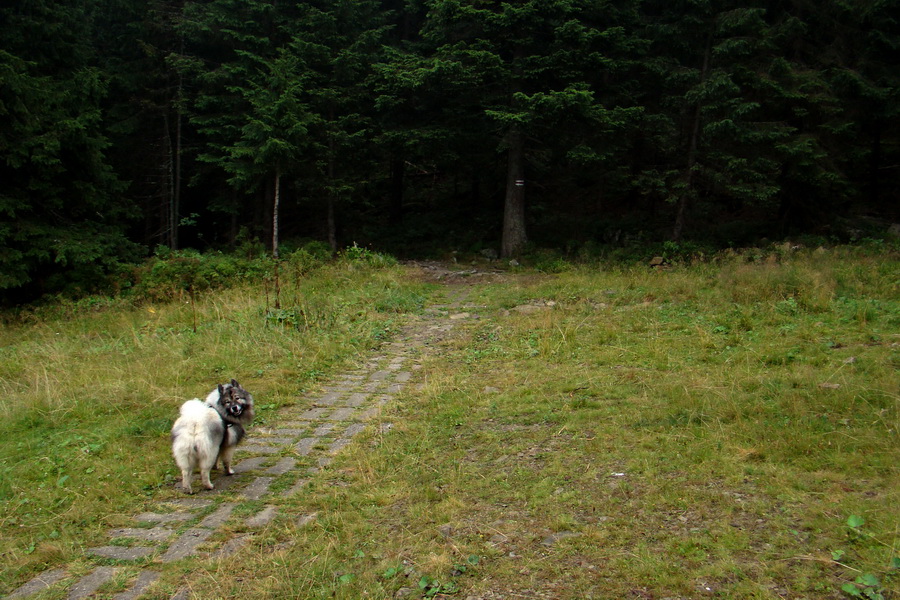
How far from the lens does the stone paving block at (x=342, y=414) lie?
671cm

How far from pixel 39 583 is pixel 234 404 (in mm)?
1947

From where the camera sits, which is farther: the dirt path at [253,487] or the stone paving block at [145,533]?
the stone paving block at [145,533]

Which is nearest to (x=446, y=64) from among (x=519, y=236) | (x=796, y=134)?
(x=519, y=236)

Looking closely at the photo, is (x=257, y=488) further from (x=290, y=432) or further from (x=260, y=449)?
(x=290, y=432)

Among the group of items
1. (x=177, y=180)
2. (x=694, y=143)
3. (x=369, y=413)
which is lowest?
(x=369, y=413)

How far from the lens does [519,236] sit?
19953 millimetres

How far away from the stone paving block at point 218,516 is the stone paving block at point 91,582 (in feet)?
2.30

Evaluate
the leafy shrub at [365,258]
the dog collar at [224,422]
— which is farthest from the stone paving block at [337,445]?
the leafy shrub at [365,258]

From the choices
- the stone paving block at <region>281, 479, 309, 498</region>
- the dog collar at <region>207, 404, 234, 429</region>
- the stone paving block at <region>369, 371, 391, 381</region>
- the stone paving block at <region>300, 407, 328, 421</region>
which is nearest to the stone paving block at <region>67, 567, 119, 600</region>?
the stone paving block at <region>281, 479, 309, 498</region>

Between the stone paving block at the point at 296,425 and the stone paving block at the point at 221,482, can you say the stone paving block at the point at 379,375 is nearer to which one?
the stone paving block at the point at 296,425

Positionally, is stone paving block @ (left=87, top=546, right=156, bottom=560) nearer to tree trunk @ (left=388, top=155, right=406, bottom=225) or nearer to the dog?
the dog

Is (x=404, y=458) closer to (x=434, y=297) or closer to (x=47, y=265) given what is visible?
(x=434, y=297)

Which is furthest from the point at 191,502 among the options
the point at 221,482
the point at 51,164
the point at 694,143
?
the point at 694,143

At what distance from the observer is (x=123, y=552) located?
4.14 metres
